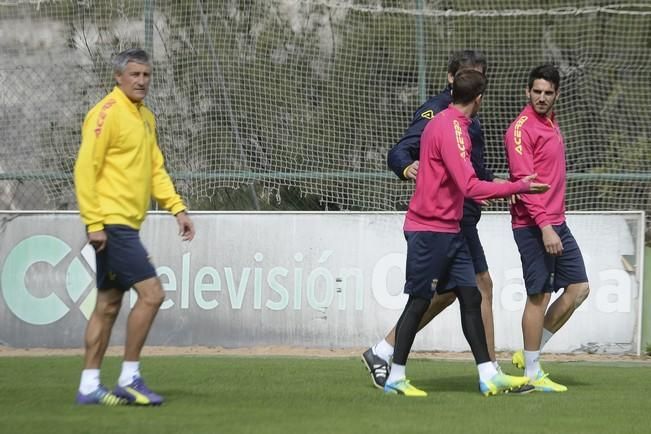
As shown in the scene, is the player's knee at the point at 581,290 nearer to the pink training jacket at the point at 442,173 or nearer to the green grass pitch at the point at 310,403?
the green grass pitch at the point at 310,403

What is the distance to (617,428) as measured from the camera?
6.54 meters

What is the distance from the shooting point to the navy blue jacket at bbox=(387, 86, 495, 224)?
835 cm

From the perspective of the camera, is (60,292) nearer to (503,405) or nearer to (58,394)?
(58,394)

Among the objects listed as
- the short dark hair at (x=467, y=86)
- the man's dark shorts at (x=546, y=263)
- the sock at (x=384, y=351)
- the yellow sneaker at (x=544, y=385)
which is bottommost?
the yellow sneaker at (x=544, y=385)

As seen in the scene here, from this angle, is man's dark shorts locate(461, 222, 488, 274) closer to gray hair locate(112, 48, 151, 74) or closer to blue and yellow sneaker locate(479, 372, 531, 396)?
blue and yellow sneaker locate(479, 372, 531, 396)

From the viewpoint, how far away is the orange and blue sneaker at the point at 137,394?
7.00 m

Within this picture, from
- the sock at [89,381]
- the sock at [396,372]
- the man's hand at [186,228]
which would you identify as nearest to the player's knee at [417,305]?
the sock at [396,372]

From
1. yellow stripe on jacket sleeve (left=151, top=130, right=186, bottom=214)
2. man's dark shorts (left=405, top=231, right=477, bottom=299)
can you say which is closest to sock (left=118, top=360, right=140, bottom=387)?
yellow stripe on jacket sleeve (left=151, top=130, right=186, bottom=214)

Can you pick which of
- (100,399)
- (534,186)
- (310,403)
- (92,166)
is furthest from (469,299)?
(92,166)

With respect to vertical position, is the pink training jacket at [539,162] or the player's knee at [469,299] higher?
the pink training jacket at [539,162]

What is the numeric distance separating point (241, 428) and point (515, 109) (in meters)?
7.46

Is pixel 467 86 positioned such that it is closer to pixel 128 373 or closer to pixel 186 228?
pixel 186 228

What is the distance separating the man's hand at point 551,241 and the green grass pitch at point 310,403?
2.92 ft

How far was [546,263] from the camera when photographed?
8.38 m
